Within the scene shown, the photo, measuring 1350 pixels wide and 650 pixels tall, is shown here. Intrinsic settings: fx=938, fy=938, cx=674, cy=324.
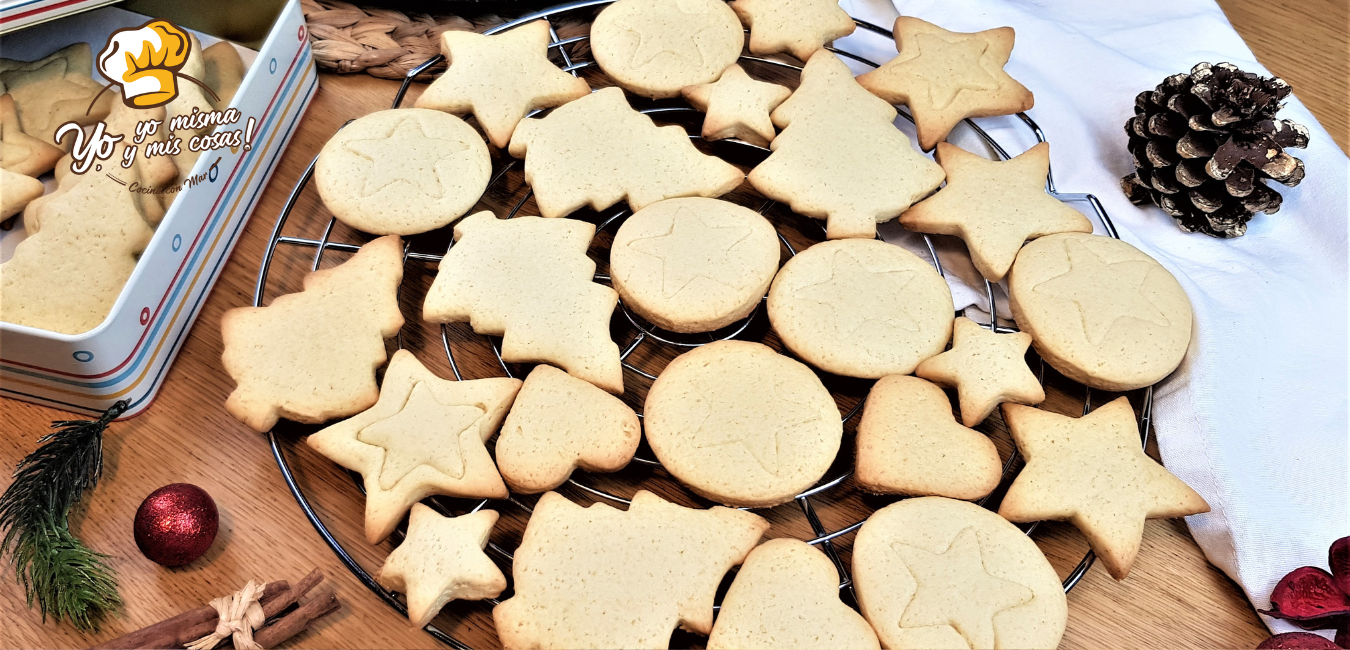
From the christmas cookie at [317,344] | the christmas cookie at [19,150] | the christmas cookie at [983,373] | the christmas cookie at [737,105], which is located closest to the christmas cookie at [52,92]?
the christmas cookie at [19,150]

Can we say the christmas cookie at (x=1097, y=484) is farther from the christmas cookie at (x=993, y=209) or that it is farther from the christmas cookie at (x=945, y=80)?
the christmas cookie at (x=945, y=80)

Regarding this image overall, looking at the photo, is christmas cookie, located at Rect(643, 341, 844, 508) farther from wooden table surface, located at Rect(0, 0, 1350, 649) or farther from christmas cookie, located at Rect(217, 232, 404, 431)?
christmas cookie, located at Rect(217, 232, 404, 431)

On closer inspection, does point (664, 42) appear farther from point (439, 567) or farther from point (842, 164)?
point (439, 567)

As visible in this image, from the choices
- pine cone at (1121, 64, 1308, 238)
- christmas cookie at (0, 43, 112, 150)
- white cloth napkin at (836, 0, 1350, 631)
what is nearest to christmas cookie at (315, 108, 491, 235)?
christmas cookie at (0, 43, 112, 150)

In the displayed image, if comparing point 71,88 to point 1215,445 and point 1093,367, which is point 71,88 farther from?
point 1215,445

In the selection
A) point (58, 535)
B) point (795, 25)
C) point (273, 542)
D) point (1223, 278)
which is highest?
point (795, 25)

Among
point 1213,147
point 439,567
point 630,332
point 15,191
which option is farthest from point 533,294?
point 1213,147
